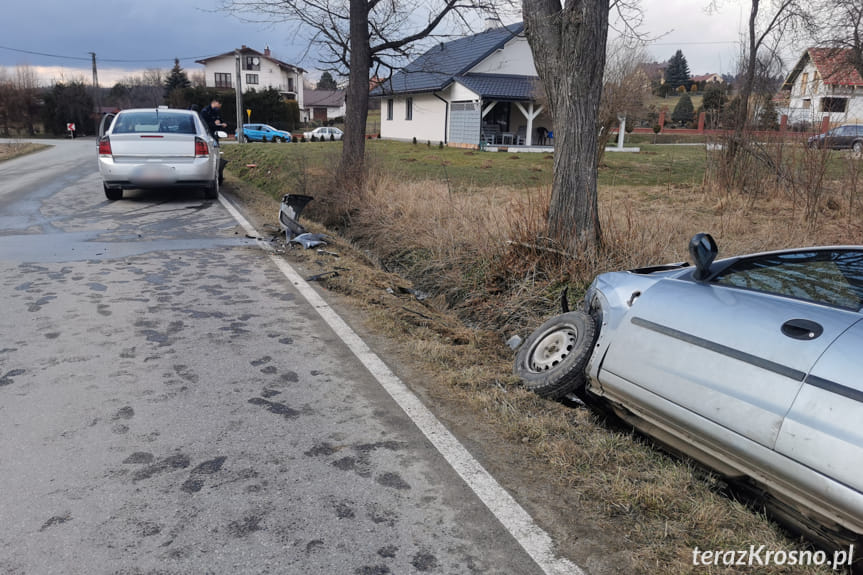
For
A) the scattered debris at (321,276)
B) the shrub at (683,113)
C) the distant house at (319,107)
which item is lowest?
the scattered debris at (321,276)

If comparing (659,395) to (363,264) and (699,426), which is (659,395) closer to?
(699,426)

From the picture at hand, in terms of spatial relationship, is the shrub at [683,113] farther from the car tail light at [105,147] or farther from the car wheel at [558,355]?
the car wheel at [558,355]

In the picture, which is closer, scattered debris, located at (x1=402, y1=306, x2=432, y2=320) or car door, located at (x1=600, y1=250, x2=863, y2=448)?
car door, located at (x1=600, y1=250, x2=863, y2=448)

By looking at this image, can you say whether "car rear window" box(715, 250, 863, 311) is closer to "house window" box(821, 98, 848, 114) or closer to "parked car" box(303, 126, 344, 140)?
"house window" box(821, 98, 848, 114)

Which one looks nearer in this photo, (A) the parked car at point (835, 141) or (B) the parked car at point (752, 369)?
(B) the parked car at point (752, 369)

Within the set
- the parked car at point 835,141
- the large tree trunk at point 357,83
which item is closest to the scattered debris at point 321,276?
the large tree trunk at point 357,83

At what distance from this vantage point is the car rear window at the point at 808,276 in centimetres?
301

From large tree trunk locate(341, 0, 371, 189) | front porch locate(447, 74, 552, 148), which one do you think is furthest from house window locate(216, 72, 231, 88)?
large tree trunk locate(341, 0, 371, 189)

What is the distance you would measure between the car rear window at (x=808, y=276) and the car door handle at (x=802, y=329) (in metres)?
Answer: 0.21

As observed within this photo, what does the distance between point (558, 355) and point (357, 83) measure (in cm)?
1015

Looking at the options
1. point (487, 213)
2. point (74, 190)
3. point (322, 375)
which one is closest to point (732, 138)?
point (487, 213)

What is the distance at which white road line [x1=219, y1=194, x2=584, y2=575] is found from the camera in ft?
9.37

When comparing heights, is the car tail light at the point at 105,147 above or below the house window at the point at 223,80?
below

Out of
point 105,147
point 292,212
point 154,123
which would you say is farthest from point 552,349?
point 154,123
